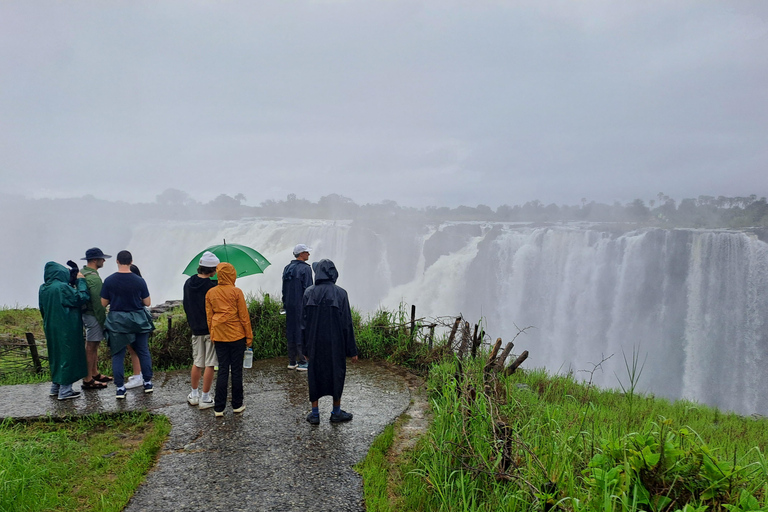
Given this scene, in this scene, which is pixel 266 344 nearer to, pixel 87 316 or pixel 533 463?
pixel 87 316

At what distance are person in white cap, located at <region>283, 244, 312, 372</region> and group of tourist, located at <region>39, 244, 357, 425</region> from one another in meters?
0.02

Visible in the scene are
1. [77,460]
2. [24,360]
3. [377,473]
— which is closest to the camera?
[377,473]

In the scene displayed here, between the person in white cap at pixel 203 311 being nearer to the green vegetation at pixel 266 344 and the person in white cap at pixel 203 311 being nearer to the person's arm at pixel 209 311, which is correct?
the person's arm at pixel 209 311

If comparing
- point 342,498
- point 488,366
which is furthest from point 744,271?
point 342,498

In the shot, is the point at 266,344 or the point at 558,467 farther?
the point at 266,344

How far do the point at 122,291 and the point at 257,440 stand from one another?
2.21 meters

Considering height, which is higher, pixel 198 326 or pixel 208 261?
pixel 208 261

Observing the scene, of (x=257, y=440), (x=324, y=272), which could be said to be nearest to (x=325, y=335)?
(x=324, y=272)

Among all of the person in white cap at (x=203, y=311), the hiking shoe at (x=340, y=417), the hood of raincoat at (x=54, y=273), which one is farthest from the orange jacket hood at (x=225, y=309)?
the hood of raincoat at (x=54, y=273)

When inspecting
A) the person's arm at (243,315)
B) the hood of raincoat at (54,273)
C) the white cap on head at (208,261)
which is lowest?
the person's arm at (243,315)

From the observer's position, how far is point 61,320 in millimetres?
4496

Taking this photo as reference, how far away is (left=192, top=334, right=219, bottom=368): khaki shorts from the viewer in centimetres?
425

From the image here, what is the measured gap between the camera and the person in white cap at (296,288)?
525 cm

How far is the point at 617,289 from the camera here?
71.1ft
